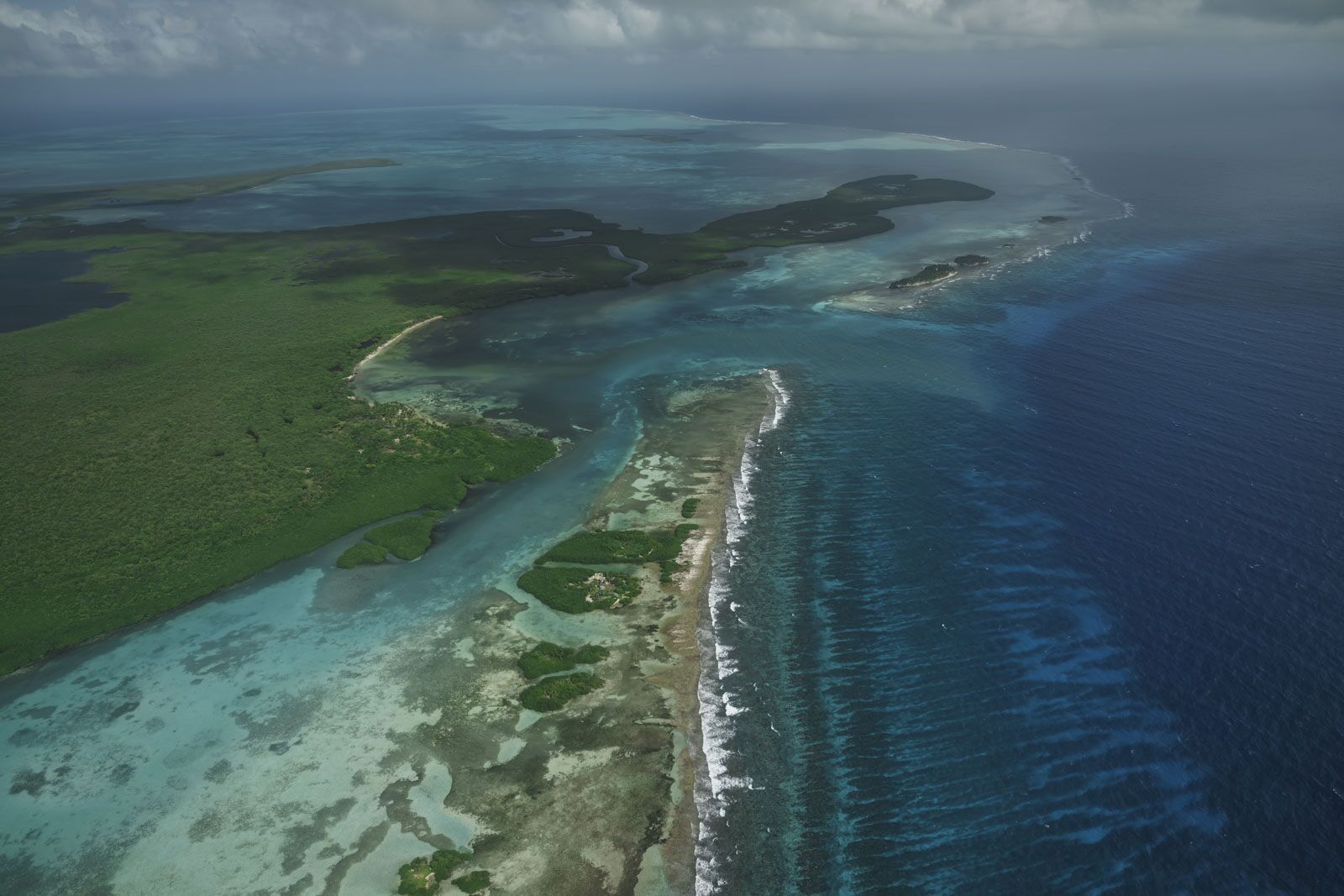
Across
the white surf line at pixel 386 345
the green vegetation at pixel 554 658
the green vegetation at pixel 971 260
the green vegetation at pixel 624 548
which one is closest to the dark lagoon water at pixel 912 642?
the white surf line at pixel 386 345

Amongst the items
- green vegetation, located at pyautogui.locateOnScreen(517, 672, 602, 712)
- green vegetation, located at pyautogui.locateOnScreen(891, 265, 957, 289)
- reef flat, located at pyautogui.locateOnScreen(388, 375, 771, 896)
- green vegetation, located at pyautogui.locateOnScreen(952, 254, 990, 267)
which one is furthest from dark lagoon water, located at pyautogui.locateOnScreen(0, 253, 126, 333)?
green vegetation, located at pyautogui.locateOnScreen(952, 254, 990, 267)

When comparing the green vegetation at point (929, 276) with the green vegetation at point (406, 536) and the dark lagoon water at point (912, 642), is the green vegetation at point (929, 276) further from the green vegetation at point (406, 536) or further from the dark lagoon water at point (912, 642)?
the green vegetation at point (406, 536)

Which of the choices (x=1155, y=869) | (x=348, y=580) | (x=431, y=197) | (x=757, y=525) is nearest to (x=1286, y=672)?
(x=1155, y=869)

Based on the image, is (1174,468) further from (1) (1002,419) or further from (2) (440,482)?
(2) (440,482)

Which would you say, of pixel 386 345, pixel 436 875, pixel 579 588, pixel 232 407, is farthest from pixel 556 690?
pixel 386 345

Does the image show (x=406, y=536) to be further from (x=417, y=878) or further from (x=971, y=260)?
(x=971, y=260)

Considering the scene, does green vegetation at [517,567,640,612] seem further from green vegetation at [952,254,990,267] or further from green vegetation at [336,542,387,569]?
green vegetation at [952,254,990,267]

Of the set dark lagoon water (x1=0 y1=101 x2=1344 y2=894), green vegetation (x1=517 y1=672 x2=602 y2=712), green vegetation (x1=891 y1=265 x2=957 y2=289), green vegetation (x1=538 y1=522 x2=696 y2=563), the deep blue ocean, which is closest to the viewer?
the deep blue ocean
